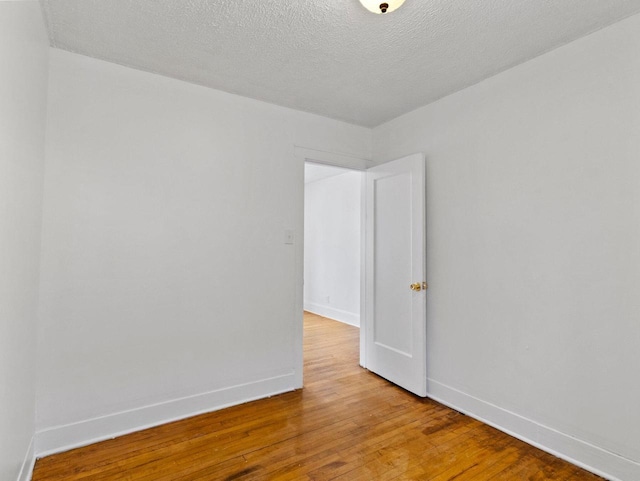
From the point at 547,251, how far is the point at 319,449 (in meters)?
1.91

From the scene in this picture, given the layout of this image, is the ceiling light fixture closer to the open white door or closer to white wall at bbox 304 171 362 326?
the open white door

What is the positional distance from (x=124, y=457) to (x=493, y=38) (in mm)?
3355

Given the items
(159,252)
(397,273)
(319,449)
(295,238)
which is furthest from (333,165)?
(319,449)

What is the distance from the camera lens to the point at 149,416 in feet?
7.84

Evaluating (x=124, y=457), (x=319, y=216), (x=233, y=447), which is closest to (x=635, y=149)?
(x=233, y=447)

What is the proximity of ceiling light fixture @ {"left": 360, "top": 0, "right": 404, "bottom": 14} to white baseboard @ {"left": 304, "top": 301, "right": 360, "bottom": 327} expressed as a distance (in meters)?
4.44

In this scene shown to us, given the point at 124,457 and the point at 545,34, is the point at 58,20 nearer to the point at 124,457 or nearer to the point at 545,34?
the point at 124,457

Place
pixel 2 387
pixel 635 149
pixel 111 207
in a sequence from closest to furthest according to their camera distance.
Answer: pixel 2 387
pixel 635 149
pixel 111 207

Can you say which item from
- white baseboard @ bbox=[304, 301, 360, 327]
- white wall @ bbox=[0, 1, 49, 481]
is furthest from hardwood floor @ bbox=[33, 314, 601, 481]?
white baseboard @ bbox=[304, 301, 360, 327]

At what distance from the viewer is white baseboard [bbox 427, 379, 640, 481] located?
6.08 feet

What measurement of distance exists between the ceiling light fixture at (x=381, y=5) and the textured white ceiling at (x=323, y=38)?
122mm

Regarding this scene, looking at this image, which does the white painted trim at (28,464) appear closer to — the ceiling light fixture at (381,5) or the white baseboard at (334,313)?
the ceiling light fixture at (381,5)

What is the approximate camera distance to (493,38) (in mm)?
2057

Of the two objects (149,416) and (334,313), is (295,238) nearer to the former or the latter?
(149,416)
